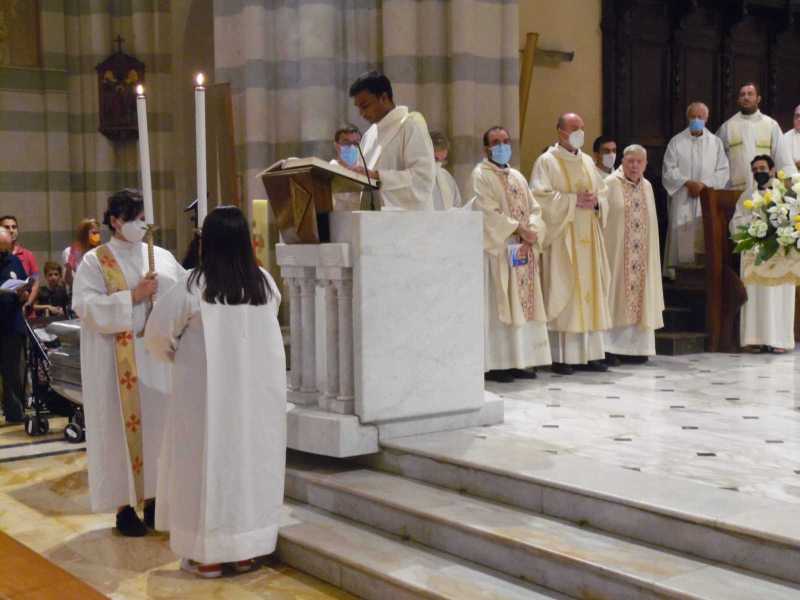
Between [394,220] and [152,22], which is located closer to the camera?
[394,220]

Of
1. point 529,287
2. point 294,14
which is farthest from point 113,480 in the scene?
point 294,14

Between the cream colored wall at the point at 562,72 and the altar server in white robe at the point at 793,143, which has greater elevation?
the cream colored wall at the point at 562,72

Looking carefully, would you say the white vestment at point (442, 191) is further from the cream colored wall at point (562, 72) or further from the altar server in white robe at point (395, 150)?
the cream colored wall at point (562, 72)

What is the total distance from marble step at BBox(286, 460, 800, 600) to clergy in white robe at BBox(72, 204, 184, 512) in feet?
2.49

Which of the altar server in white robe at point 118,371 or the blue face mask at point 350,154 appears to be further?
the blue face mask at point 350,154

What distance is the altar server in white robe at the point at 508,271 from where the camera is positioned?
737 cm

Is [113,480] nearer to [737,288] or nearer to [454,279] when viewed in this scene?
[454,279]

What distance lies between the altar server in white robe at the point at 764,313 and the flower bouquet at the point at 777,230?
7.78 ft

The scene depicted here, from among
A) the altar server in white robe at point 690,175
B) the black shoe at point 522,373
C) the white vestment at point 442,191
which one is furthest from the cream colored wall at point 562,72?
the black shoe at point 522,373

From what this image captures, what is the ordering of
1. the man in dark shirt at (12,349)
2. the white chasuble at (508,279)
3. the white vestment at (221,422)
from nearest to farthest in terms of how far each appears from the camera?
the white vestment at (221,422), the white chasuble at (508,279), the man in dark shirt at (12,349)

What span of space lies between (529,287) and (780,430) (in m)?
2.37

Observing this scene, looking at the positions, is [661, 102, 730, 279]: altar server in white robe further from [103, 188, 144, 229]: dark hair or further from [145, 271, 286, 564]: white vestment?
[145, 271, 286, 564]: white vestment

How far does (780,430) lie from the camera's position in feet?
18.2

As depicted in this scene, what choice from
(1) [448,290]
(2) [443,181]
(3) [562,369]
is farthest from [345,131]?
(1) [448,290]
